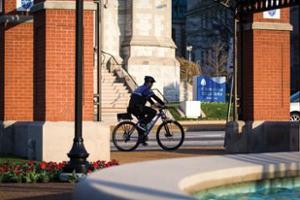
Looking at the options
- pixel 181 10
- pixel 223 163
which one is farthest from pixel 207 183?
pixel 181 10

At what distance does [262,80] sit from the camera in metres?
16.6

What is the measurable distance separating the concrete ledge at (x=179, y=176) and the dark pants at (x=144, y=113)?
292 inches

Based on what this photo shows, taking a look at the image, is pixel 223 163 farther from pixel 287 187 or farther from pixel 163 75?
pixel 163 75

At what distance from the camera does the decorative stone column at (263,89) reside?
53.6 ft

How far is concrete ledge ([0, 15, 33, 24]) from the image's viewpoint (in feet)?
52.5

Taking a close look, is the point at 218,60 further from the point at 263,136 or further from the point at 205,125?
the point at 263,136

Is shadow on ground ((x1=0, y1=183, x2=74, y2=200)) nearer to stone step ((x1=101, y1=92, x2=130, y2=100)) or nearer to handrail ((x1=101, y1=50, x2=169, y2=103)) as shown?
stone step ((x1=101, y1=92, x2=130, y2=100))

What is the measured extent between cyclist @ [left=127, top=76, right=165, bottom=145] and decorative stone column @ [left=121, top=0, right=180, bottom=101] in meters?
23.3

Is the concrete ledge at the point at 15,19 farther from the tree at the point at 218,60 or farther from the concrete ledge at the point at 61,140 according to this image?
the tree at the point at 218,60

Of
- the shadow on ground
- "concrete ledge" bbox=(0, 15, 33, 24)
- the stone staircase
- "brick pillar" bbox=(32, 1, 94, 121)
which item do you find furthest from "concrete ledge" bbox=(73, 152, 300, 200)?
A: the stone staircase

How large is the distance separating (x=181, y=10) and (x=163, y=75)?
47.6 meters

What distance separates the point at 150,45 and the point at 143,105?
947 inches

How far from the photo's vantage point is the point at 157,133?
17156 mm

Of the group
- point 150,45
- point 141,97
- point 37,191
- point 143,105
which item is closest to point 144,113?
point 143,105
